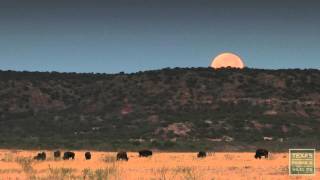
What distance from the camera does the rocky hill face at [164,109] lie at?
68.1m

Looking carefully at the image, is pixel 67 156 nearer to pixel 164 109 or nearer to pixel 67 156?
pixel 67 156

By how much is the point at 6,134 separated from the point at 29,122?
7.94 meters

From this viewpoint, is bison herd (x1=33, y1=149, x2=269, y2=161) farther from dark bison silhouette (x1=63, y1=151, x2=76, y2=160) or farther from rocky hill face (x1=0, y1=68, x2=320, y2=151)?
rocky hill face (x1=0, y1=68, x2=320, y2=151)

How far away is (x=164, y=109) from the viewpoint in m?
92.1

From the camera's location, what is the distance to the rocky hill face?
68.1m

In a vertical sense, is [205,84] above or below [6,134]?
above

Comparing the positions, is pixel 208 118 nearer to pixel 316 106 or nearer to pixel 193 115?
pixel 193 115

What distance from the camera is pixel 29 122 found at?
86.9 meters

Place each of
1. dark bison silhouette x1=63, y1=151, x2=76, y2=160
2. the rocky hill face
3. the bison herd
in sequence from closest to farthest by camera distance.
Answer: the bison herd < dark bison silhouette x1=63, y1=151, x2=76, y2=160 < the rocky hill face

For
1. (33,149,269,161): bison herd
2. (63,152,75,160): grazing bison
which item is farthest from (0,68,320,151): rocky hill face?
(63,152,75,160): grazing bison

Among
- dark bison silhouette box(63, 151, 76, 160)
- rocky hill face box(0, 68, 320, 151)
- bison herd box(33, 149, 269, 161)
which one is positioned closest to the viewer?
bison herd box(33, 149, 269, 161)

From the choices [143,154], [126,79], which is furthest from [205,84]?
[143,154]

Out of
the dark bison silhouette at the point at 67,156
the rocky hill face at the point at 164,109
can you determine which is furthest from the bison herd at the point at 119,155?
the rocky hill face at the point at 164,109

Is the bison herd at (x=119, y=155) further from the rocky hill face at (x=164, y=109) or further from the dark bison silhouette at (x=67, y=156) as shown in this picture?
the rocky hill face at (x=164, y=109)
